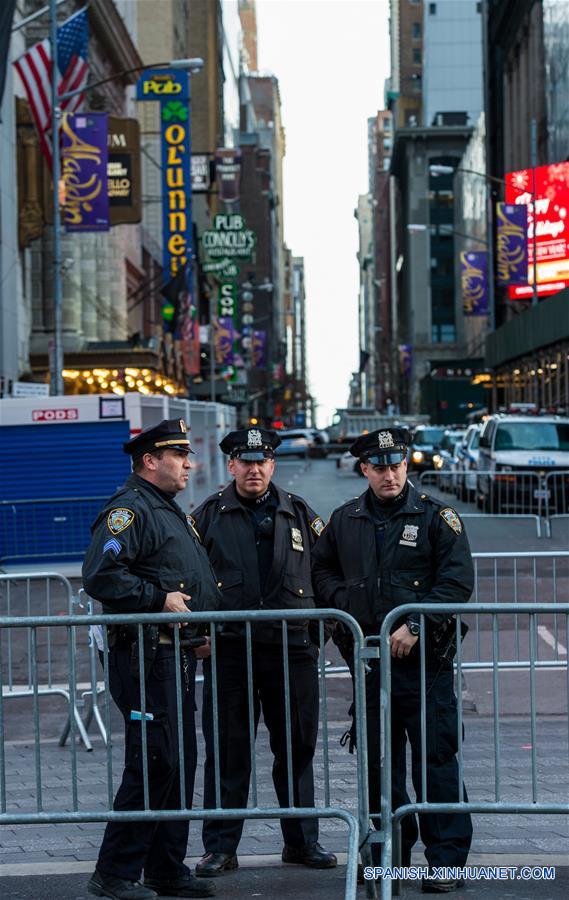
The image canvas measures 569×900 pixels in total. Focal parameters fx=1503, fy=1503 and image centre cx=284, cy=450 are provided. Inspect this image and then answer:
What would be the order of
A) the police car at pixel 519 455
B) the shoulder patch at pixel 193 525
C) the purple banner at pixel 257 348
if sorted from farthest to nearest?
the purple banner at pixel 257 348, the police car at pixel 519 455, the shoulder patch at pixel 193 525

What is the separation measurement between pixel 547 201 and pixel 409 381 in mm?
88441

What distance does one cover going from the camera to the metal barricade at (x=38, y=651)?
8.07 m

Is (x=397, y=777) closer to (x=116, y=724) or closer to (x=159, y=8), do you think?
(x=116, y=724)

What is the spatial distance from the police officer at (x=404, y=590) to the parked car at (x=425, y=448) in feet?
121

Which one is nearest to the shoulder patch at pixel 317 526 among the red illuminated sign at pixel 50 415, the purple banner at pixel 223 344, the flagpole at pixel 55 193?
the red illuminated sign at pixel 50 415

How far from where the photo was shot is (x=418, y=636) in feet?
20.4

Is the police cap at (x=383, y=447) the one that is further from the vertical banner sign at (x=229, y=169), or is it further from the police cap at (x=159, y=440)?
the vertical banner sign at (x=229, y=169)

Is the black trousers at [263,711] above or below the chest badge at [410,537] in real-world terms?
below

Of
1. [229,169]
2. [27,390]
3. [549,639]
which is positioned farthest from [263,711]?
[229,169]

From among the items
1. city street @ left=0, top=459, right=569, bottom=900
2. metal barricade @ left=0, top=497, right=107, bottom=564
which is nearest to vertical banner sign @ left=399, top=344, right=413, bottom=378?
metal barricade @ left=0, top=497, right=107, bottom=564

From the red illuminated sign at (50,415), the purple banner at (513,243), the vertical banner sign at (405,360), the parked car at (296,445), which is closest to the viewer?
the red illuminated sign at (50,415)

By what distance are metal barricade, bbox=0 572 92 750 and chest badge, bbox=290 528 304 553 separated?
1.13 meters

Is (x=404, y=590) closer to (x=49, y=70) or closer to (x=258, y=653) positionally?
(x=258, y=653)

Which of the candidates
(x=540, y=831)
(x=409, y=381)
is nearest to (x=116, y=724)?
(x=540, y=831)
